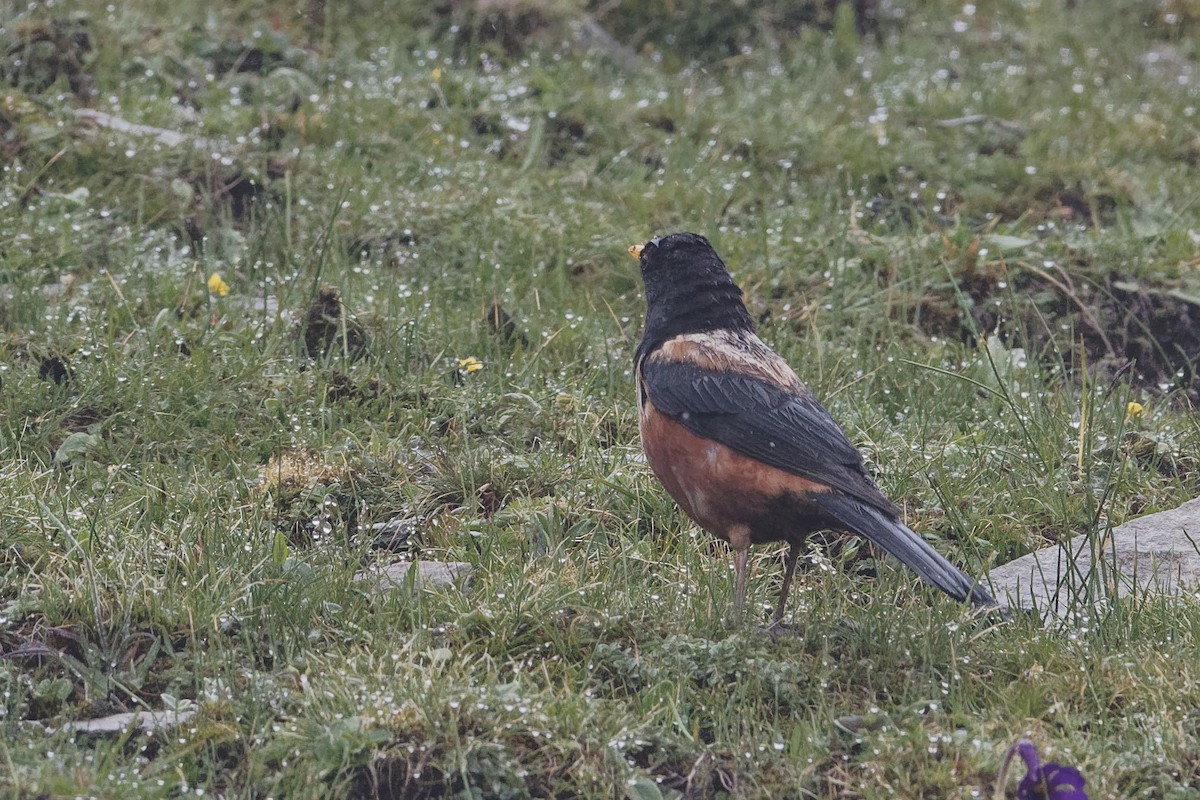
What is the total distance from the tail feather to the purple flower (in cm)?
94

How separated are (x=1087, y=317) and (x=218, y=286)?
4431mm

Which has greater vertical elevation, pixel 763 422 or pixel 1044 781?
pixel 763 422

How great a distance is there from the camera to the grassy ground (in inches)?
168

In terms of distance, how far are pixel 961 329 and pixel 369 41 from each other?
4737mm

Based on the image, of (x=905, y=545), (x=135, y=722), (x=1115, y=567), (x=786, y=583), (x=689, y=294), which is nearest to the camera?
(x=135, y=722)

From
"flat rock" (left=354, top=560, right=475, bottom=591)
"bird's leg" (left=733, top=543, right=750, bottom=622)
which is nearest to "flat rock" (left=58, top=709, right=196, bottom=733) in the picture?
"flat rock" (left=354, top=560, right=475, bottom=591)

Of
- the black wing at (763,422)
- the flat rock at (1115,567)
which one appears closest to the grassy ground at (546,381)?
the flat rock at (1115,567)

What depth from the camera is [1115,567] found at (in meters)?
5.04

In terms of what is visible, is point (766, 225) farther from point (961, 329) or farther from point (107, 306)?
point (107, 306)

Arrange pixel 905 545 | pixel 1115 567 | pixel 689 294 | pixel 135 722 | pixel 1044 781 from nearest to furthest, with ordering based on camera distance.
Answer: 1. pixel 1044 781
2. pixel 135 722
3. pixel 905 545
4. pixel 1115 567
5. pixel 689 294

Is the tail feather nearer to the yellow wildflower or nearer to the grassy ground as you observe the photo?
the grassy ground

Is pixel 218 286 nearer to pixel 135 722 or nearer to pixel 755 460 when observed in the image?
pixel 755 460

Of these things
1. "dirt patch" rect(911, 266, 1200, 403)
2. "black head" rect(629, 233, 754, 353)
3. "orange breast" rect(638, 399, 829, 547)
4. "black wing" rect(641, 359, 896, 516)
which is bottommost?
"dirt patch" rect(911, 266, 1200, 403)

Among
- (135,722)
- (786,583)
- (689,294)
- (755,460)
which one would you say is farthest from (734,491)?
(135,722)
